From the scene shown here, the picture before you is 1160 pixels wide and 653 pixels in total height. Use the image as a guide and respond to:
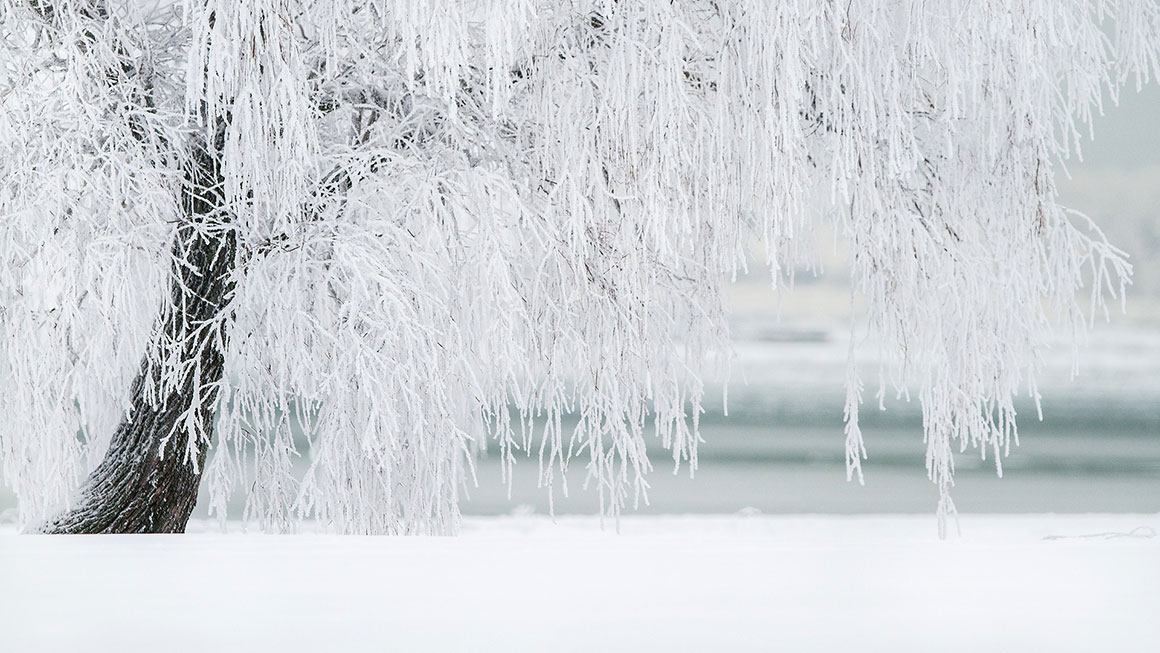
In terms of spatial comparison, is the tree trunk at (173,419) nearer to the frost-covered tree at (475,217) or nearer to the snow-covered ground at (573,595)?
the frost-covered tree at (475,217)

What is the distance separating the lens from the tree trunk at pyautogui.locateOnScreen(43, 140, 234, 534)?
3.05 m

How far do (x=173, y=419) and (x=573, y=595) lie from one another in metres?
2.23

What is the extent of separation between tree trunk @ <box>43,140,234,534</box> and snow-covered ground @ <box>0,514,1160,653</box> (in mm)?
1487

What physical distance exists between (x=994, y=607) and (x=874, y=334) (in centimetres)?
197

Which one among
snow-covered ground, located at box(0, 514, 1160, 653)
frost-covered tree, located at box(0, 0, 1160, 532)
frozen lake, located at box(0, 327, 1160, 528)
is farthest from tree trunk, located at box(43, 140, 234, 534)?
frozen lake, located at box(0, 327, 1160, 528)

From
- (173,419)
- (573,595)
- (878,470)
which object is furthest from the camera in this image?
(878,470)

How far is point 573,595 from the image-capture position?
1.33 metres

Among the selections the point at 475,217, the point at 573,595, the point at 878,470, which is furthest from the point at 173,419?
the point at 878,470

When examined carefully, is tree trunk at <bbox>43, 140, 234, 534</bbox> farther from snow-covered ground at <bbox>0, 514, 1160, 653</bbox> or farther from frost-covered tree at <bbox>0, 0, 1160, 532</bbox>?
snow-covered ground at <bbox>0, 514, 1160, 653</bbox>

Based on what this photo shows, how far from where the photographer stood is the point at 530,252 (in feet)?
9.72

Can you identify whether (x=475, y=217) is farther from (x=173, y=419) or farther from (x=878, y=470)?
(x=878, y=470)

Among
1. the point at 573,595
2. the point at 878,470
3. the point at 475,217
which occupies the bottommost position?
the point at 878,470

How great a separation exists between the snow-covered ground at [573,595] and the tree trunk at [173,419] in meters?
1.49

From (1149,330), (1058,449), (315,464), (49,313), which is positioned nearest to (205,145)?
(49,313)
